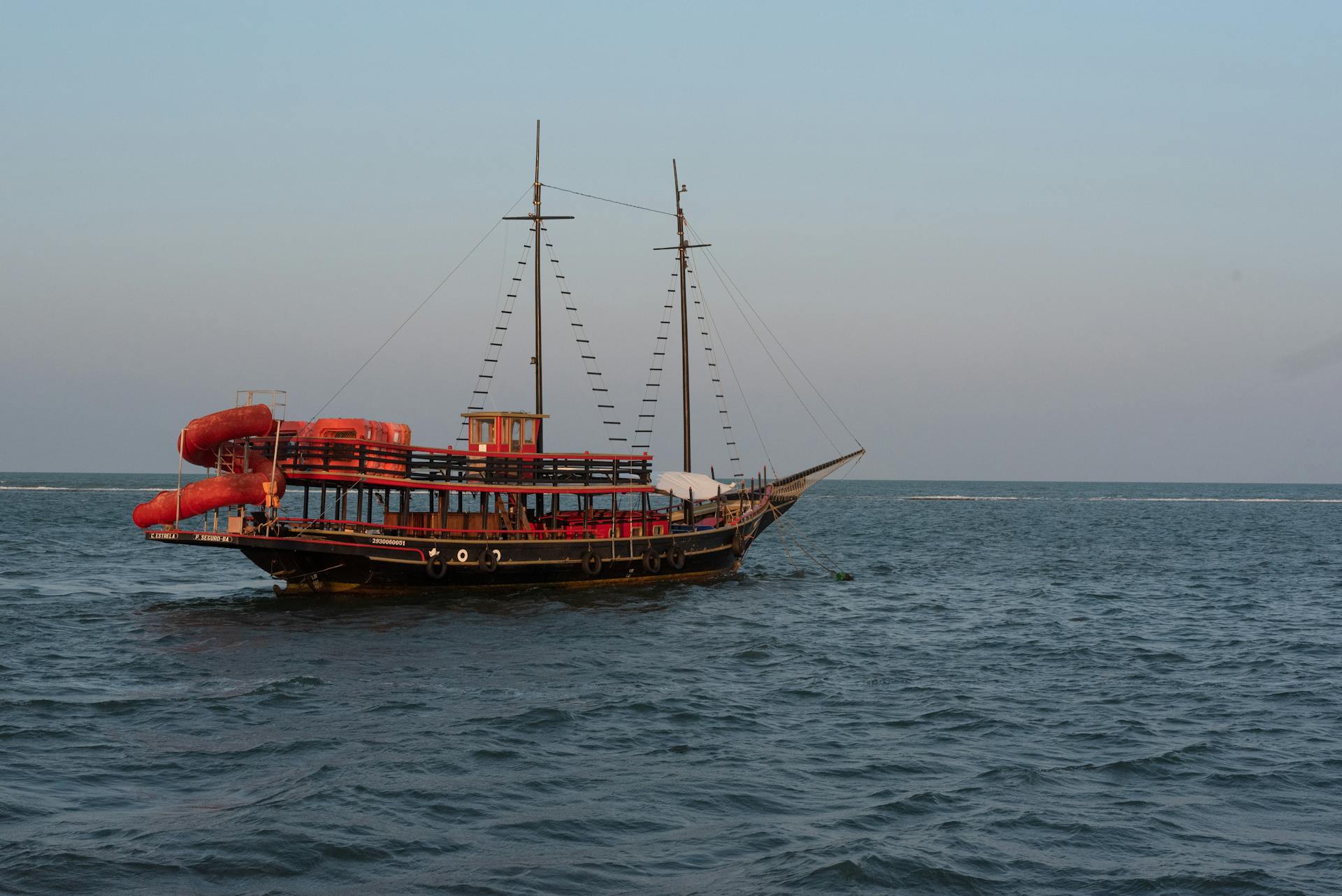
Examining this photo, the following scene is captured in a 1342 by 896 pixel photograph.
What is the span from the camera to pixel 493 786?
51.9 feet

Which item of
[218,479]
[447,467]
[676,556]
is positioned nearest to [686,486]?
[676,556]

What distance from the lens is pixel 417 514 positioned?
36.7 metres

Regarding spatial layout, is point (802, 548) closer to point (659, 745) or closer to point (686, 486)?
point (686, 486)

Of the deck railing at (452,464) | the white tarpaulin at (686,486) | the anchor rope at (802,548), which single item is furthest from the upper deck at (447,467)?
the anchor rope at (802,548)

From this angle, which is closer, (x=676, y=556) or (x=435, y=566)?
(x=435, y=566)

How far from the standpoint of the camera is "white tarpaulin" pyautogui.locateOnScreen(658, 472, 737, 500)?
44.0 m

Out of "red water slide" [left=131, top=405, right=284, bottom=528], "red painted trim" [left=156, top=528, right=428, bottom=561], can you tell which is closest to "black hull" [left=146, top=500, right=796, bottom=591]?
"red painted trim" [left=156, top=528, right=428, bottom=561]

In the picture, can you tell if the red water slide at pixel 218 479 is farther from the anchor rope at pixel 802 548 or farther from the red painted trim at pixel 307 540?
the anchor rope at pixel 802 548

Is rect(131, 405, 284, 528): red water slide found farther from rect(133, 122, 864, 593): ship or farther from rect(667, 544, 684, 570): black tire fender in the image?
rect(667, 544, 684, 570): black tire fender

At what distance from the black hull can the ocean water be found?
30.5 inches

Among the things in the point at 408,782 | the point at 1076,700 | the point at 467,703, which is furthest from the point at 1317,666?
the point at 408,782

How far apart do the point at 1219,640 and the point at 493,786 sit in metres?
22.1

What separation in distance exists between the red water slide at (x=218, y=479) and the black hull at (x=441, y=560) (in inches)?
27.6

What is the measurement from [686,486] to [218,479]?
17530mm
